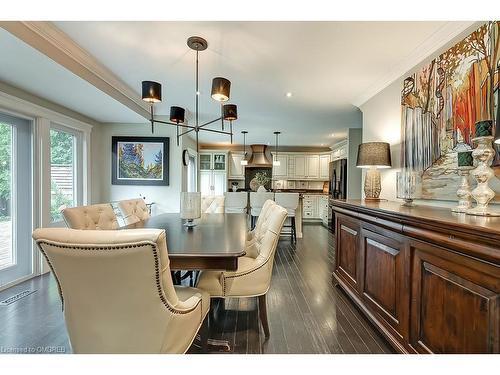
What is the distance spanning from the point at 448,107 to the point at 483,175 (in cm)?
78

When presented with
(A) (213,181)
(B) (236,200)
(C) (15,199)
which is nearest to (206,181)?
(A) (213,181)

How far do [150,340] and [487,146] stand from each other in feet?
6.52

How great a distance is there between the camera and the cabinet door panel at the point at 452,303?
3.37 ft

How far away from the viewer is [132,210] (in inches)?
107

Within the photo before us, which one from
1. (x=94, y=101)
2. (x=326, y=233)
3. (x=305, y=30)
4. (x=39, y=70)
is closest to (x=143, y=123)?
(x=94, y=101)

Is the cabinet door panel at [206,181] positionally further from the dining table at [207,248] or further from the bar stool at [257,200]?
the dining table at [207,248]

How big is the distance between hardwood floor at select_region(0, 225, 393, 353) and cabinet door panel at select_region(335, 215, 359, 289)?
0.83ft

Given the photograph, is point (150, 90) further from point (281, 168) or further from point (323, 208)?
point (323, 208)

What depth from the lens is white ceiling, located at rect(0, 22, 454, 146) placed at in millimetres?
1929

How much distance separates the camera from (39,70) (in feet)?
7.30

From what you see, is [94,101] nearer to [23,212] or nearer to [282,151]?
[23,212]

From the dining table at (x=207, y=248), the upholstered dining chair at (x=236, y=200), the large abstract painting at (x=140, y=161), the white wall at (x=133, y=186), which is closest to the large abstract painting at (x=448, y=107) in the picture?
the dining table at (x=207, y=248)

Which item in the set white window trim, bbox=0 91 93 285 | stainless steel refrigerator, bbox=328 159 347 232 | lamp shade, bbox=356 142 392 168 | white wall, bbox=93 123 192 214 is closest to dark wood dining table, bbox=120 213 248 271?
lamp shade, bbox=356 142 392 168

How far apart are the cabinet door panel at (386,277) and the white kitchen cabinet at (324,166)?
5.74 m
